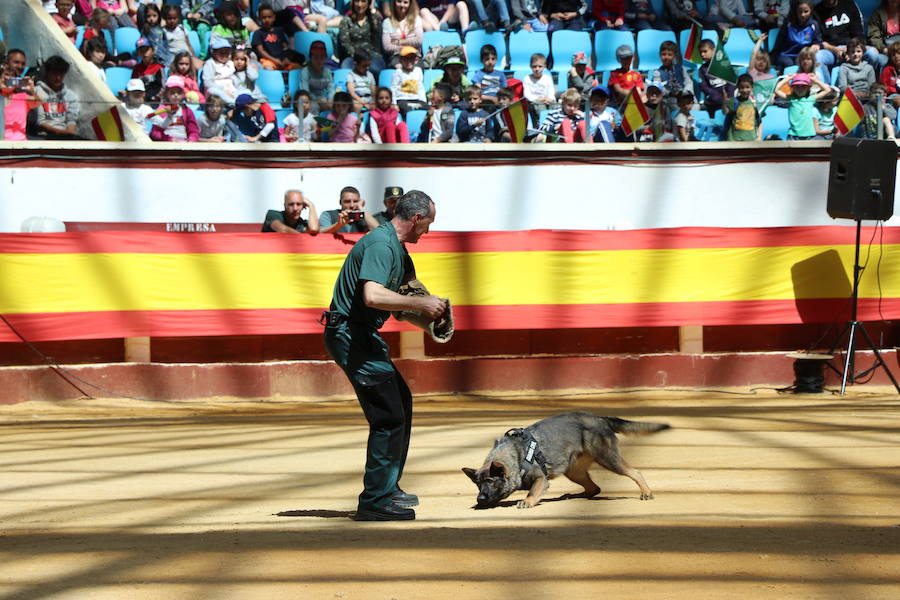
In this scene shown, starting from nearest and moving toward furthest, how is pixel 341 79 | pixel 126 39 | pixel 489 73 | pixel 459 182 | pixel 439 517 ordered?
1. pixel 439 517
2. pixel 459 182
3. pixel 341 79
4. pixel 489 73
5. pixel 126 39

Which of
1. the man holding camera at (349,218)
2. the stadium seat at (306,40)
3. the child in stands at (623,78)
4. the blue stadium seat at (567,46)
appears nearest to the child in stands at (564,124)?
the child in stands at (623,78)

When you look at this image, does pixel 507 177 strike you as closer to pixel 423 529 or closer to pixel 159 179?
pixel 159 179

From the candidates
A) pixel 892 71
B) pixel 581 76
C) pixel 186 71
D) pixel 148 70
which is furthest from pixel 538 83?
pixel 148 70

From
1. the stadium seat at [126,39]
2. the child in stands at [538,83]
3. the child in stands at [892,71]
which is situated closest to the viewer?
the child in stands at [538,83]

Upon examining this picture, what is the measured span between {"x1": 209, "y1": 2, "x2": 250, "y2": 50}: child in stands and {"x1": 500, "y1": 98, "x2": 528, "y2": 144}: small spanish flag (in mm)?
4621

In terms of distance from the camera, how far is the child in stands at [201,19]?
63.6 ft

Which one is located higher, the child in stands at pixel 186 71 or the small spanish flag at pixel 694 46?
the small spanish flag at pixel 694 46

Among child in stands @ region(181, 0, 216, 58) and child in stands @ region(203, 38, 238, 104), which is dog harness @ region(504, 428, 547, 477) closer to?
child in stands @ region(203, 38, 238, 104)

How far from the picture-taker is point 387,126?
17.2 metres

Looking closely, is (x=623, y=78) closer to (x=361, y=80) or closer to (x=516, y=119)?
(x=516, y=119)

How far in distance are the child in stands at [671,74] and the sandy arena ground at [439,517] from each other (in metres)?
7.39

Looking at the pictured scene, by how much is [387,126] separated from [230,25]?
3.80 metres

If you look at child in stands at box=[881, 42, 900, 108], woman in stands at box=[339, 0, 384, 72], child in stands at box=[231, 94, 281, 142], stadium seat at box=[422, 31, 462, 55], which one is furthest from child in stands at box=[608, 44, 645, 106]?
child in stands at box=[231, 94, 281, 142]

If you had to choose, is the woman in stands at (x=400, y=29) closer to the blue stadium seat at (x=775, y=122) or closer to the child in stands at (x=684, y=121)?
the child in stands at (x=684, y=121)
